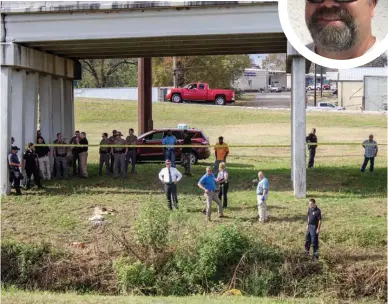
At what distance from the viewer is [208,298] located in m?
15.2

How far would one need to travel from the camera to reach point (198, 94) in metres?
54.2

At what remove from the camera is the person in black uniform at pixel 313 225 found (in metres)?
17.1

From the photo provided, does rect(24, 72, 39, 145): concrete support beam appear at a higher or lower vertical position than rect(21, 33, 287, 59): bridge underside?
lower

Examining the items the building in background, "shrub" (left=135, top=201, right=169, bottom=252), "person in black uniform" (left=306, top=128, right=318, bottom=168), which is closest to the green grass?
"shrub" (left=135, top=201, right=169, bottom=252)

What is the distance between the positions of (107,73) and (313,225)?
57007 mm

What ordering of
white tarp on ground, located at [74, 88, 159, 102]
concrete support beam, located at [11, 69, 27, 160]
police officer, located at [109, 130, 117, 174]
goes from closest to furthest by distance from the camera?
concrete support beam, located at [11, 69, 27, 160] < police officer, located at [109, 130, 117, 174] < white tarp on ground, located at [74, 88, 159, 102]

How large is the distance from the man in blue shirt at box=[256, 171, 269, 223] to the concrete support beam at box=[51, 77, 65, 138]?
34.1 ft

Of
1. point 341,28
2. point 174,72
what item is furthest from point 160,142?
point 174,72

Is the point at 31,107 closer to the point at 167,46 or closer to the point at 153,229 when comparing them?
the point at 167,46

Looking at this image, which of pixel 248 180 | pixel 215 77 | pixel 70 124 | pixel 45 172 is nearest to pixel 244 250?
pixel 248 180

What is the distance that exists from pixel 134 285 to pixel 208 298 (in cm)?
253

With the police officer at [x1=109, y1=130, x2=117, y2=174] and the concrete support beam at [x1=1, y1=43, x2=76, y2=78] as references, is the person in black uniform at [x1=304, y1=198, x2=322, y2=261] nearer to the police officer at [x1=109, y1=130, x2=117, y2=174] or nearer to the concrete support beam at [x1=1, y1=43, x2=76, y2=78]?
the police officer at [x1=109, y1=130, x2=117, y2=174]

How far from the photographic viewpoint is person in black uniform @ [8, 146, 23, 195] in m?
21.6

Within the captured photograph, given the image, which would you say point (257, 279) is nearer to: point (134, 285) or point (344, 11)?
point (134, 285)
